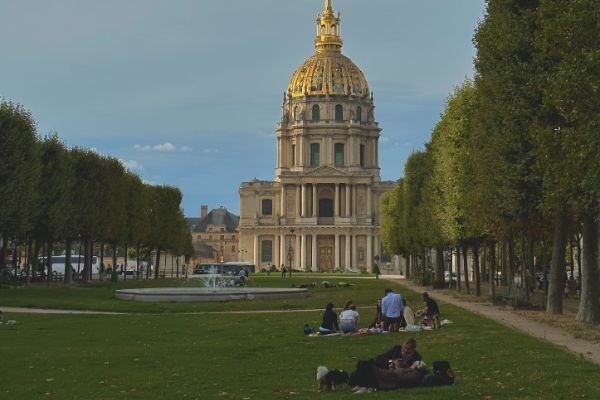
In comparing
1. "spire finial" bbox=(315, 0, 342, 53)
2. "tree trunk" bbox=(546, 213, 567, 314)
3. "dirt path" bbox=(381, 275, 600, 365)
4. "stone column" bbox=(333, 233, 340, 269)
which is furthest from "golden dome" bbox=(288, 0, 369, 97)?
"tree trunk" bbox=(546, 213, 567, 314)

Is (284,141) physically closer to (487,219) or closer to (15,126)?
(15,126)

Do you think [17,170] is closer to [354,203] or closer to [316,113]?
[354,203]

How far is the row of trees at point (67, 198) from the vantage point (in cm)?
5277

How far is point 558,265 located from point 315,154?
13464cm

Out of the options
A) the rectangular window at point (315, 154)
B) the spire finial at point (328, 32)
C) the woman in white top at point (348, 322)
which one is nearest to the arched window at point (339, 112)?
the rectangular window at point (315, 154)

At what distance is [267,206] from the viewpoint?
164 m

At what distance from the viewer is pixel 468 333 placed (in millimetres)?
26609

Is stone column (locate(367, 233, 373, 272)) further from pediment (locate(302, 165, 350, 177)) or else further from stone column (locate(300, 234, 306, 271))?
pediment (locate(302, 165, 350, 177))

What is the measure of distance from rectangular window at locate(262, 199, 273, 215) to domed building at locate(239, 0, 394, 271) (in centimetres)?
18

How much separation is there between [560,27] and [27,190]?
37065 mm

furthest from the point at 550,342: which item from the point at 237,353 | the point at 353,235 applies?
the point at 353,235

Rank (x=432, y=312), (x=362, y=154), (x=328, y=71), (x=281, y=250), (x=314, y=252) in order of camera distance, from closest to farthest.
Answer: (x=432, y=312) → (x=314, y=252) → (x=281, y=250) → (x=362, y=154) → (x=328, y=71)

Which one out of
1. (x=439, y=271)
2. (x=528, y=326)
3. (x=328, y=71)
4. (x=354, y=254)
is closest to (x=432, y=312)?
(x=528, y=326)

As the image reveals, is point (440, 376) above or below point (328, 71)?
below
